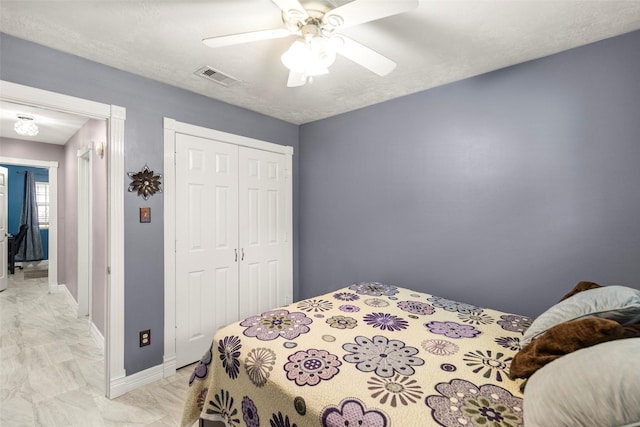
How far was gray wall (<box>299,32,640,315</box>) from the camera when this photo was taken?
6.24 feet

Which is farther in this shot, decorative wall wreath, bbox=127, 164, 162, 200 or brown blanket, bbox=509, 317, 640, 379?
decorative wall wreath, bbox=127, 164, 162, 200

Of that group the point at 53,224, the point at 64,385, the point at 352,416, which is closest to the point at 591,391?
the point at 352,416

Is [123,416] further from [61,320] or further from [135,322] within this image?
[61,320]

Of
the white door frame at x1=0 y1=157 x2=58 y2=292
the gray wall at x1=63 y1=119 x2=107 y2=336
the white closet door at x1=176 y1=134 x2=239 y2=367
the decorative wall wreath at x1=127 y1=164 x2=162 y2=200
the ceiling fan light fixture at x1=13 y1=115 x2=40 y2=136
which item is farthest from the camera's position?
the white door frame at x1=0 y1=157 x2=58 y2=292

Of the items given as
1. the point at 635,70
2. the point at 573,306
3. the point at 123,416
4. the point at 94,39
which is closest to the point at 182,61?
the point at 94,39

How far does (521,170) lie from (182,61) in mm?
2583

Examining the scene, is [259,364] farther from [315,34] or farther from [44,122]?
[44,122]

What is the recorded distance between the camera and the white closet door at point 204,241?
264 centimetres

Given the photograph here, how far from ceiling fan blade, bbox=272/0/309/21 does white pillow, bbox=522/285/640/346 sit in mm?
1722

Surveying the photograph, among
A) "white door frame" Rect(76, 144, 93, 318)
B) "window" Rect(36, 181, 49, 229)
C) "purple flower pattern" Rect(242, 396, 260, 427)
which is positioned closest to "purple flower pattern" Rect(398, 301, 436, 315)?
"purple flower pattern" Rect(242, 396, 260, 427)

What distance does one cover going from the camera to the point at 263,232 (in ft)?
10.9

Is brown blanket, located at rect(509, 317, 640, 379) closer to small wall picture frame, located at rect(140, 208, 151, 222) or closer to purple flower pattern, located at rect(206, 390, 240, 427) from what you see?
purple flower pattern, located at rect(206, 390, 240, 427)

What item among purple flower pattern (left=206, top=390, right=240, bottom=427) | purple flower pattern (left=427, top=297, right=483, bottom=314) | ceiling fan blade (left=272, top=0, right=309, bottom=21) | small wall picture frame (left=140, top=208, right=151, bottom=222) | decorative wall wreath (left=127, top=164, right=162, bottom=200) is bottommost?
purple flower pattern (left=206, top=390, right=240, bottom=427)

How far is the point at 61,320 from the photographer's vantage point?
364 cm
